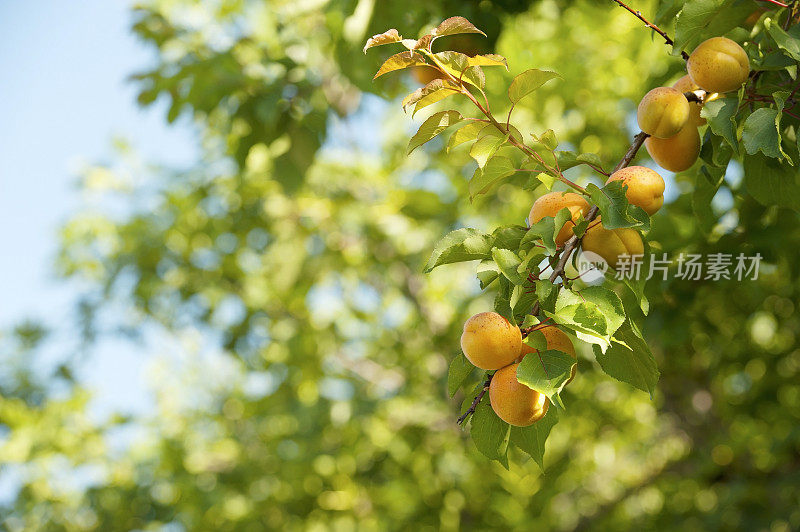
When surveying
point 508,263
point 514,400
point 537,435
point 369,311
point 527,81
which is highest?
point 527,81

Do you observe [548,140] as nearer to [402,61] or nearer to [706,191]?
[402,61]

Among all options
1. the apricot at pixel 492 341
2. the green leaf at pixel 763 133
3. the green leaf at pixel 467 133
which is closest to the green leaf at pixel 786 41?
the green leaf at pixel 763 133

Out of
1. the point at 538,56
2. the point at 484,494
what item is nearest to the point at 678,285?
the point at 538,56

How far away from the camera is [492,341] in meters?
0.75

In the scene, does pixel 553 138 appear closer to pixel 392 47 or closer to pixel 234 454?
pixel 392 47

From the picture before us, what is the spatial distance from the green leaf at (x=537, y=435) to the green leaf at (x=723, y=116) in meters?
0.41

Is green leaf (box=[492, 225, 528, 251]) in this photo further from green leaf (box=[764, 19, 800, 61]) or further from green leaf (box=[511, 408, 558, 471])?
green leaf (box=[764, 19, 800, 61])

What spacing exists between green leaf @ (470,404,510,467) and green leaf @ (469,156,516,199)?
11.4 inches

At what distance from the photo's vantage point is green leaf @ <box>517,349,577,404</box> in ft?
2.26

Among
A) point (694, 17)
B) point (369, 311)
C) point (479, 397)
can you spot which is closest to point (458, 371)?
point (479, 397)

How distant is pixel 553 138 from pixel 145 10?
2.01 meters

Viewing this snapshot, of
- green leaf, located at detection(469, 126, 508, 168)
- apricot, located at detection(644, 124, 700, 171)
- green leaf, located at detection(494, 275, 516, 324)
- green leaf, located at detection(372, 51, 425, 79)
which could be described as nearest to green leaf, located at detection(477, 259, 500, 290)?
green leaf, located at detection(494, 275, 516, 324)

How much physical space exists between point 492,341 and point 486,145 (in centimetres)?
26

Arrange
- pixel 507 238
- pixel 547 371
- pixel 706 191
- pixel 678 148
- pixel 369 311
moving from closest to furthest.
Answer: pixel 547 371
pixel 507 238
pixel 678 148
pixel 706 191
pixel 369 311
